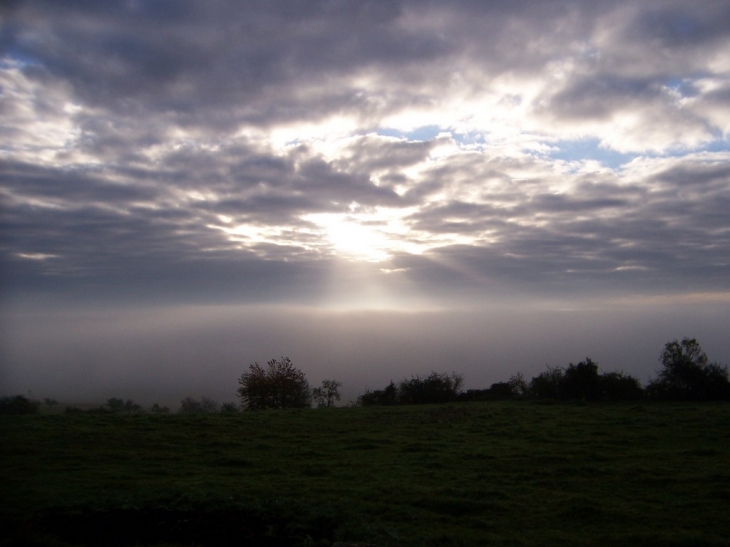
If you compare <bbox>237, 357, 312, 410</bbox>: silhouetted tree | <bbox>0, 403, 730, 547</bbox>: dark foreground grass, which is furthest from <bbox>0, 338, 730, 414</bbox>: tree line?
<bbox>0, 403, 730, 547</bbox>: dark foreground grass

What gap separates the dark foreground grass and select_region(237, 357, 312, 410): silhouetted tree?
15024 millimetres

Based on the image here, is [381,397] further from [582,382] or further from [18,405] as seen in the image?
[18,405]

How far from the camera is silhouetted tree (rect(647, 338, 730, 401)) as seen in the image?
34406 millimetres

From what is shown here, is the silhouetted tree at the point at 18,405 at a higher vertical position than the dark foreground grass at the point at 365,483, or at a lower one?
higher

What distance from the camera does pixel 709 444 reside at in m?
16.1

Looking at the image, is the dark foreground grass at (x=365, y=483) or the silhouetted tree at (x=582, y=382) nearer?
the dark foreground grass at (x=365, y=483)

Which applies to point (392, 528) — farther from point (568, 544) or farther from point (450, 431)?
point (450, 431)

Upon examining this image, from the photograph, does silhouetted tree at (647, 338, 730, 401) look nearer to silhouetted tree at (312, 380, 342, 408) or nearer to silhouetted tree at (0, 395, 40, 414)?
silhouetted tree at (312, 380, 342, 408)

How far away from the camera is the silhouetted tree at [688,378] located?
3441 cm

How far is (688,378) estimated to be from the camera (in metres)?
35.7

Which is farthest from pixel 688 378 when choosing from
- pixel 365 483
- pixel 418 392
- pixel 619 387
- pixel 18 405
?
pixel 18 405

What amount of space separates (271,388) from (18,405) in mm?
14863

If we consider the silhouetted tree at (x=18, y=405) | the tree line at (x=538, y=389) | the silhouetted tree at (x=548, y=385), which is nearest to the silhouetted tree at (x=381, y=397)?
the tree line at (x=538, y=389)

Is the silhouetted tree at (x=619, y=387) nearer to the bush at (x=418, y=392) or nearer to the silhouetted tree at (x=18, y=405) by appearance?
the bush at (x=418, y=392)
